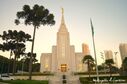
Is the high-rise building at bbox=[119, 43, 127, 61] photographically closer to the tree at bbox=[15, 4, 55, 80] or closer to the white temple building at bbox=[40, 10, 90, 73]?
the white temple building at bbox=[40, 10, 90, 73]

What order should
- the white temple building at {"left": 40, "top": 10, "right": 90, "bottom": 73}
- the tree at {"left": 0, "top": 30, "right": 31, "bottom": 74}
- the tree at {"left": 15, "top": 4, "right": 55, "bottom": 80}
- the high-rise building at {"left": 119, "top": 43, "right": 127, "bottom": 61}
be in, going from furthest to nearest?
the high-rise building at {"left": 119, "top": 43, "right": 127, "bottom": 61} → the white temple building at {"left": 40, "top": 10, "right": 90, "bottom": 73} → the tree at {"left": 0, "top": 30, "right": 31, "bottom": 74} → the tree at {"left": 15, "top": 4, "right": 55, "bottom": 80}

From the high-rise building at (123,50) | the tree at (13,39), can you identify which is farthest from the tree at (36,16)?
the high-rise building at (123,50)

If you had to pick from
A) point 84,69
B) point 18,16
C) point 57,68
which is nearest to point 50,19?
point 18,16

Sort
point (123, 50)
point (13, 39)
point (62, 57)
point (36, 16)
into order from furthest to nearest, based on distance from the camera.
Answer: point (123, 50), point (62, 57), point (13, 39), point (36, 16)

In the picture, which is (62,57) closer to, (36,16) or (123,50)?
(36,16)

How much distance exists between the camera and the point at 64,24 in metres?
80.1

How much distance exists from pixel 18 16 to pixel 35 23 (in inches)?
188

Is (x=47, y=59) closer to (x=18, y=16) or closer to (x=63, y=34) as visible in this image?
(x=63, y=34)

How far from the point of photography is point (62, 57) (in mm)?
72000

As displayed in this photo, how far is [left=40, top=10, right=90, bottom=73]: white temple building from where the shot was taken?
70750mm

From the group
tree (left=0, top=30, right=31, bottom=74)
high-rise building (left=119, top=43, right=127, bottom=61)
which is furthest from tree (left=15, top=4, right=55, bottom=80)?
high-rise building (left=119, top=43, right=127, bottom=61)

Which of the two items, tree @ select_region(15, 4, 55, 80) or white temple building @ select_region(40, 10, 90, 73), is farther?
white temple building @ select_region(40, 10, 90, 73)

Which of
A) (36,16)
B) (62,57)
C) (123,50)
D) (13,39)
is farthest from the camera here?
(123,50)

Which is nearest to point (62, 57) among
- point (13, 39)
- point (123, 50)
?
point (13, 39)
